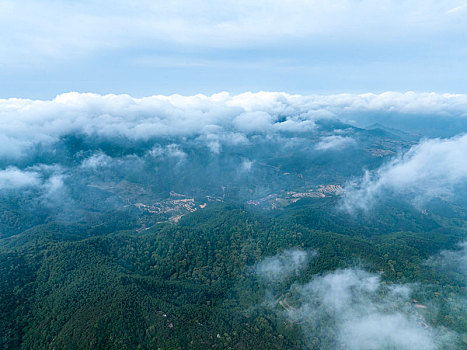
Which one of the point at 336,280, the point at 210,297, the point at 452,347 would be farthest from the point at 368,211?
the point at 210,297

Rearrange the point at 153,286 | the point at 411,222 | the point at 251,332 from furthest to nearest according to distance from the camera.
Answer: the point at 411,222 < the point at 153,286 < the point at 251,332

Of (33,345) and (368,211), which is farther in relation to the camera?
(368,211)

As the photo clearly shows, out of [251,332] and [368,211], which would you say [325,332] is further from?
[368,211]

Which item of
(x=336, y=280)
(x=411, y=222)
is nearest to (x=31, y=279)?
(x=336, y=280)

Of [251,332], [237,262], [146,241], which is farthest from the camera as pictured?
[146,241]

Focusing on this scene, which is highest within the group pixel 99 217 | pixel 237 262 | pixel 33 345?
pixel 33 345

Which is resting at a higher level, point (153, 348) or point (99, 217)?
point (153, 348)

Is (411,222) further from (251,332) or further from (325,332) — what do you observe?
(251,332)
